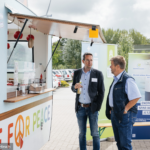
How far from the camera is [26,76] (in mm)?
4188

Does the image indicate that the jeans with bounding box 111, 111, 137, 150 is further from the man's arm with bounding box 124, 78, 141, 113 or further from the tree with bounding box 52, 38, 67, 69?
the tree with bounding box 52, 38, 67, 69

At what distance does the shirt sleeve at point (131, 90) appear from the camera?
314 cm

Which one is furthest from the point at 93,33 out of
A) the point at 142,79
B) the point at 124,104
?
the point at 142,79

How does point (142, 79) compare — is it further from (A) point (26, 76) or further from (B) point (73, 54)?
(B) point (73, 54)

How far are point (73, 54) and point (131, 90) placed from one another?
34862mm

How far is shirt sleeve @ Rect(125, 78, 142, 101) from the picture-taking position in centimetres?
314

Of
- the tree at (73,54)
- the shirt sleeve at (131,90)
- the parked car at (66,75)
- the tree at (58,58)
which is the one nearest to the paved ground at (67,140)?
the shirt sleeve at (131,90)

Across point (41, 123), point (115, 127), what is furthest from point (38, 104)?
point (115, 127)

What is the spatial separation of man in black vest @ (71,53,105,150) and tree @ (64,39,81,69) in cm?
3334

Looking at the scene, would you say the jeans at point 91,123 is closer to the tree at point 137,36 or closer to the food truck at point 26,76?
the food truck at point 26,76

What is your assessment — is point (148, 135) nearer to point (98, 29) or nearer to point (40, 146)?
point (40, 146)

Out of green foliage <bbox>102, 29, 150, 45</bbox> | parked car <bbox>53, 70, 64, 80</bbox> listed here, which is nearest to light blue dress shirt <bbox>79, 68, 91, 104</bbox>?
parked car <bbox>53, 70, 64, 80</bbox>

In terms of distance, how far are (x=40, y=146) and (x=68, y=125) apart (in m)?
2.28

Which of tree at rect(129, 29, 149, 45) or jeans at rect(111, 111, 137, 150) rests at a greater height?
tree at rect(129, 29, 149, 45)
